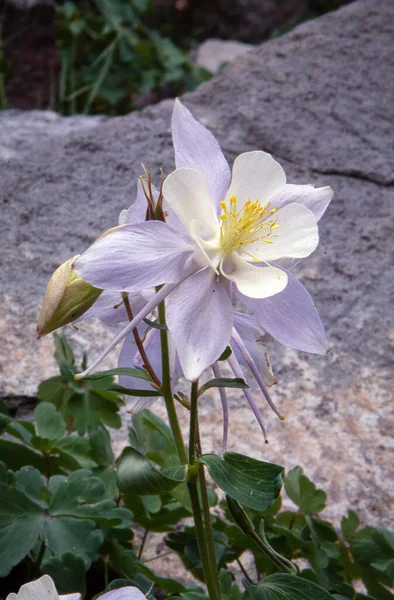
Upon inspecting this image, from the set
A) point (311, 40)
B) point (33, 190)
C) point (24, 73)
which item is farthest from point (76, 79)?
point (33, 190)

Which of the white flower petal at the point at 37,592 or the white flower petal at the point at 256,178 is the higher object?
the white flower petal at the point at 256,178

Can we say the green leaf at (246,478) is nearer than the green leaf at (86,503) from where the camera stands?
Yes

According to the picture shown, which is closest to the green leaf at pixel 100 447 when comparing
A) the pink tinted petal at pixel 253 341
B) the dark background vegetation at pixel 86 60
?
the pink tinted petal at pixel 253 341

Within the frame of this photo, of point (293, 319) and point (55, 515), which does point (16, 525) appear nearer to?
point (55, 515)

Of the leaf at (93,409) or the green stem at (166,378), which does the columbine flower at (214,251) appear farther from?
the leaf at (93,409)

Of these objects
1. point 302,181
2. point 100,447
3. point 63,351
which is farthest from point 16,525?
point 302,181

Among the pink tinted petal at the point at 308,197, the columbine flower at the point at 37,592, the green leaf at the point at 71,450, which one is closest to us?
the columbine flower at the point at 37,592
